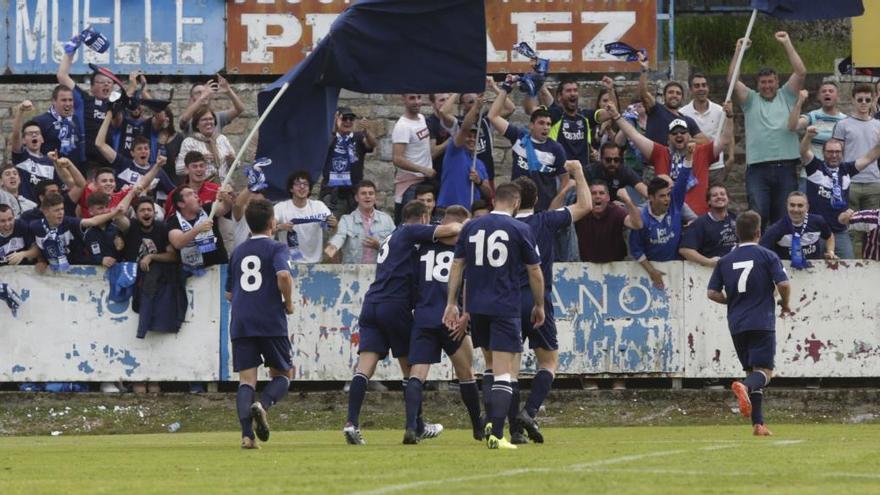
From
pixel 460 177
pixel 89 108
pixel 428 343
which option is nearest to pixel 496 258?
pixel 428 343

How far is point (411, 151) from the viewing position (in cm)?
2073

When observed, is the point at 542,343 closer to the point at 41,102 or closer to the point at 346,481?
the point at 346,481

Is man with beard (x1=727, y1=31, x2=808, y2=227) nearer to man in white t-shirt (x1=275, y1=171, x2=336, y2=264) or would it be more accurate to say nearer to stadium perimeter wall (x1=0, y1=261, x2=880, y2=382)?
stadium perimeter wall (x1=0, y1=261, x2=880, y2=382)

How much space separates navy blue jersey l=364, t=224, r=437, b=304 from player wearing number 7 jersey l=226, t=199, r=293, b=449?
101cm

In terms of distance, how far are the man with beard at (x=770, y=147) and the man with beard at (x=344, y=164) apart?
4.31m

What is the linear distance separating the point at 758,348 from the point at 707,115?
650 centimetres

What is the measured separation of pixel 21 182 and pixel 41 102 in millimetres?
3417

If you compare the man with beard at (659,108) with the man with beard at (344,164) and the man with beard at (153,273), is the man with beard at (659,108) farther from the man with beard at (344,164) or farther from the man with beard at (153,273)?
the man with beard at (153,273)

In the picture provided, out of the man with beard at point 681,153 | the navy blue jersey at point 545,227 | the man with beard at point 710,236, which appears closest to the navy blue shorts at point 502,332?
the navy blue jersey at point 545,227

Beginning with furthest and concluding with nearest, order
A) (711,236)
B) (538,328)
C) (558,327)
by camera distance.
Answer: (558,327)
(711,236)
(538,328)

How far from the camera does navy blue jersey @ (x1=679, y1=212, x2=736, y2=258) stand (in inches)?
752

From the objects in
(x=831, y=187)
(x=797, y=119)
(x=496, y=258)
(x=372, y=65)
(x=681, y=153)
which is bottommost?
(x=496, y=258)

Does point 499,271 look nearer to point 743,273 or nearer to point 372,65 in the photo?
point 743,273

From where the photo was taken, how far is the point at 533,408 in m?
14.4
